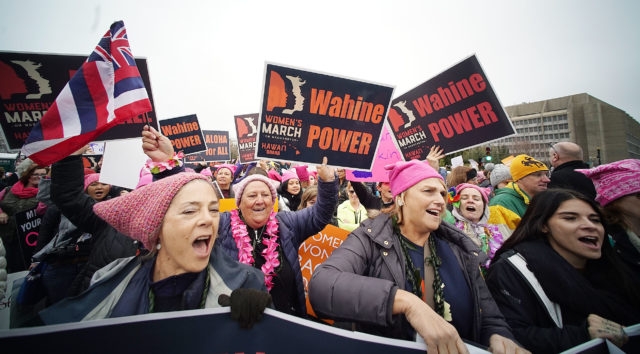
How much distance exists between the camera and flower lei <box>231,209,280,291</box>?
235 cm

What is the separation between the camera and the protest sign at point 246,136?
795cm

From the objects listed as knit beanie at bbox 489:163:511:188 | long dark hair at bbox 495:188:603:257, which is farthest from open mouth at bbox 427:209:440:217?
knit beanie at bbox 489:163:511:188

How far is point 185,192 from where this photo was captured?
60.6 inches

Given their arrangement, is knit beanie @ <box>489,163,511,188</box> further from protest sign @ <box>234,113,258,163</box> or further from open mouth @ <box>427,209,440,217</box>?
protest sign @ <box>234,113,258,163</box>

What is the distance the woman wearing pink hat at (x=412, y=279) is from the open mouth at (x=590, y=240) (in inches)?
31.6

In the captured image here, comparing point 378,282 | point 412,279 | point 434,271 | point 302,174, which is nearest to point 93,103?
point 378,282

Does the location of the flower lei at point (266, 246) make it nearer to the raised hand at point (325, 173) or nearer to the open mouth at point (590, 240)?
the raised hand at point (325, 173)

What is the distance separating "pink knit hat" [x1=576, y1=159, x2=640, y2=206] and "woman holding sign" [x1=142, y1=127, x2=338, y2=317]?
8.05 feet

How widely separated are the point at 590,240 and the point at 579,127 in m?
108

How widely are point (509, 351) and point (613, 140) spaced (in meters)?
109

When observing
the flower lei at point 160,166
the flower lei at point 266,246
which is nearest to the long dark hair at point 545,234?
the flower lei at point 266,246

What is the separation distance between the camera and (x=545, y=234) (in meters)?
2.10

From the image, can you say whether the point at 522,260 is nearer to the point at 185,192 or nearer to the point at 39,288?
the point at 185,192

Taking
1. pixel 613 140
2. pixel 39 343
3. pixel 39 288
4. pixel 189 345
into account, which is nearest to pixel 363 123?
pixel 189 345
